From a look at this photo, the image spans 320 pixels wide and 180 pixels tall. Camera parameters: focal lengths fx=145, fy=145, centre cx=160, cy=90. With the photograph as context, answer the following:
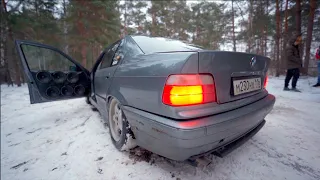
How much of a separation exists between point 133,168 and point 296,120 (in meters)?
2.60

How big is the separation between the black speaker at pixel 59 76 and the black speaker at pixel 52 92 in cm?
15

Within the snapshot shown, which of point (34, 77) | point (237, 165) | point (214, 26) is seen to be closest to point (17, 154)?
point (34, 77)

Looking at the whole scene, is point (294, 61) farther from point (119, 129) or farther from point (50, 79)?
point (50, 79)

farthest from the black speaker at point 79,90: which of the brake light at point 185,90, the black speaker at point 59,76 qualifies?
the brake light at point 185,90

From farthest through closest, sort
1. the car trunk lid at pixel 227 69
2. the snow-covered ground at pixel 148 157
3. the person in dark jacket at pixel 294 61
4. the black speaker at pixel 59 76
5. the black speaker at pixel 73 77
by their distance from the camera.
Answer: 1. the person in dark jacket at pixel 294 61
2. the black speaker at pixel 73 77
3. the black speaker at pixel 59 76
4. the snow-covered ground at pixel 148 157
5. the car trunk lid at pixel 227 69

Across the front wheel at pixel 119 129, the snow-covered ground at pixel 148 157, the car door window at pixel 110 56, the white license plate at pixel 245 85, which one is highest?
the car door window at pixel 110 56

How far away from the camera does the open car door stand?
2635 millimetres

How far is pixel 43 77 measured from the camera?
2809 mm

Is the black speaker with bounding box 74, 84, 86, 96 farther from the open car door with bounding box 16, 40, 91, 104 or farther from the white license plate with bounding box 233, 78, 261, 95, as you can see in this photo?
the white license plate with bounding box 233, 78, 261, 95

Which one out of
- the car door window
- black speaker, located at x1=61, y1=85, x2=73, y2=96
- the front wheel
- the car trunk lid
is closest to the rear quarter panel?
the car trunk lid

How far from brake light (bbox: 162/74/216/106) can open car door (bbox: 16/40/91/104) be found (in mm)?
2701

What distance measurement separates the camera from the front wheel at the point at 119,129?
1590 millimetres

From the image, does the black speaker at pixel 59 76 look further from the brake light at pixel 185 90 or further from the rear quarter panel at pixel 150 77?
the brake light at pixel 185 90

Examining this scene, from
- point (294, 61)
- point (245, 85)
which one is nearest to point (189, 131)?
point (245, 85)
